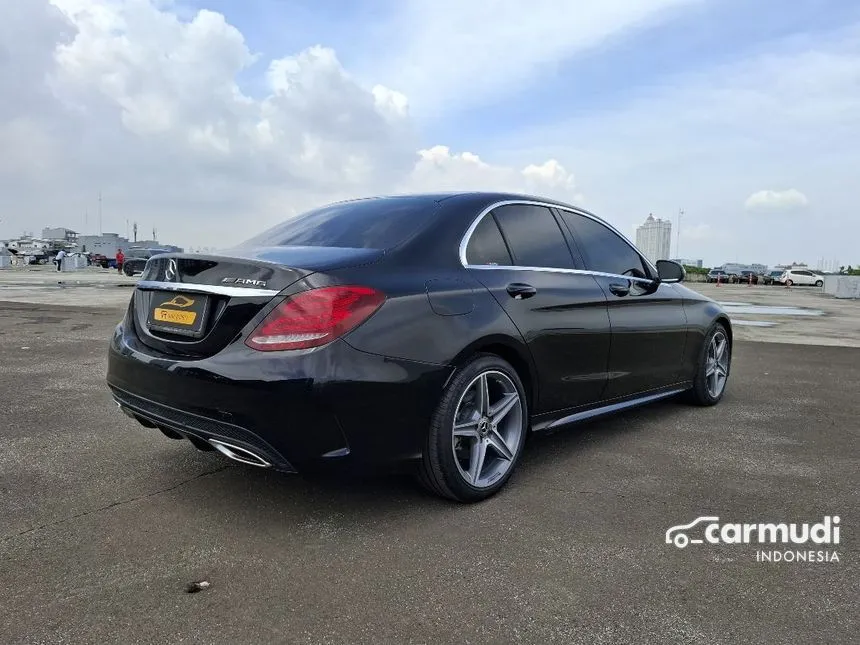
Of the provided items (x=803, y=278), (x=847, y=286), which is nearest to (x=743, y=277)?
(x=803, y=278)

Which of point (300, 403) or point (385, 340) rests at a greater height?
point (385, 340)

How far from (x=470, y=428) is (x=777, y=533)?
141 cm

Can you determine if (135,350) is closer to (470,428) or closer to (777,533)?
(470,428)

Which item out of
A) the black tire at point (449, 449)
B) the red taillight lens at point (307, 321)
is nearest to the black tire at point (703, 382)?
the black tire at point (449, 449)

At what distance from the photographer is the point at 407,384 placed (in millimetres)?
2768

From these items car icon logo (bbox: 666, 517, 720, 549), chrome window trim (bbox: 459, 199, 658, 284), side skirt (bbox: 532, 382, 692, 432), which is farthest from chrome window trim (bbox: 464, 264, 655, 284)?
car icon logo (bbox: 666, 517, 720, 549)

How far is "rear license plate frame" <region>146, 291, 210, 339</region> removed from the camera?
276cm

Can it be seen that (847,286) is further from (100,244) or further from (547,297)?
(100,244)

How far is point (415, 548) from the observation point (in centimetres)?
264

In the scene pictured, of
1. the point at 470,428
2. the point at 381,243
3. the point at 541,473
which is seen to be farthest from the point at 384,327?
the point at 541,473

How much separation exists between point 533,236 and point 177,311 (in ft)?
6.43

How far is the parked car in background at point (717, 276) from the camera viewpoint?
5553cm

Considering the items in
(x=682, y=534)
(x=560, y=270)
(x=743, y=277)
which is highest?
(x=743, y=277)


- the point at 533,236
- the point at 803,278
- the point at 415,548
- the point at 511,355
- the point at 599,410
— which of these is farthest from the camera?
the point at 803,278
